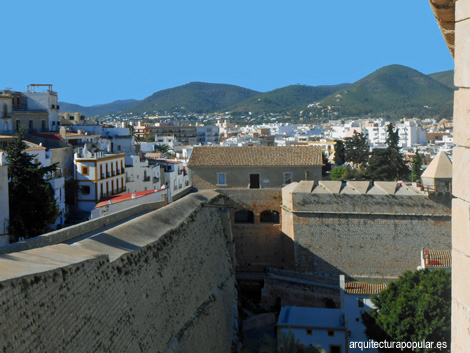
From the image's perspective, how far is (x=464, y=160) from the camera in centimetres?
277

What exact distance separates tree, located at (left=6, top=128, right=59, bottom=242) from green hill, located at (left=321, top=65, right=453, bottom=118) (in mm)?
149946

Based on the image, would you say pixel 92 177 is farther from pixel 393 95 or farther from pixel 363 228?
pixel 393 95

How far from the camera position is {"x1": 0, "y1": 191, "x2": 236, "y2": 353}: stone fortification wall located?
6.02 m

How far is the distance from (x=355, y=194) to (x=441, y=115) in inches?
5465

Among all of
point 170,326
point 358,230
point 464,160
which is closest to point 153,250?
point 170,326

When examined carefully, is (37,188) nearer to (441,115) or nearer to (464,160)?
(464,160)

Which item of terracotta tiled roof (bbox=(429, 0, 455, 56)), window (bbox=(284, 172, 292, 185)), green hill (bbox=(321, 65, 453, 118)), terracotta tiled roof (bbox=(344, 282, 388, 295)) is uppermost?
green hill (bbox=(321, 65, 453, 118))

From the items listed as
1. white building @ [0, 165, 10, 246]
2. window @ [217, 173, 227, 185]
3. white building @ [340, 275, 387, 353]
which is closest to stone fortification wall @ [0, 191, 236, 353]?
white building @ [340, 275, 387, 353]

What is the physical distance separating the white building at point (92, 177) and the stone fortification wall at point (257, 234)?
9300mm

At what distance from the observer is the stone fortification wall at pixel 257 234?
21453 mm

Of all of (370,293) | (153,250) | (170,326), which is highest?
(153,250)

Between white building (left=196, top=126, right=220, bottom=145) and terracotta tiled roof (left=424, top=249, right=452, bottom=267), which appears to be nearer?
terracotta tiled roof (left=424, top=249, right=452, bottom=267)

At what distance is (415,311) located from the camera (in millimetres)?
14781

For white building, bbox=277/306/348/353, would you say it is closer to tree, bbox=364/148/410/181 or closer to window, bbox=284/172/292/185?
window, bbox=284/172/292/185
